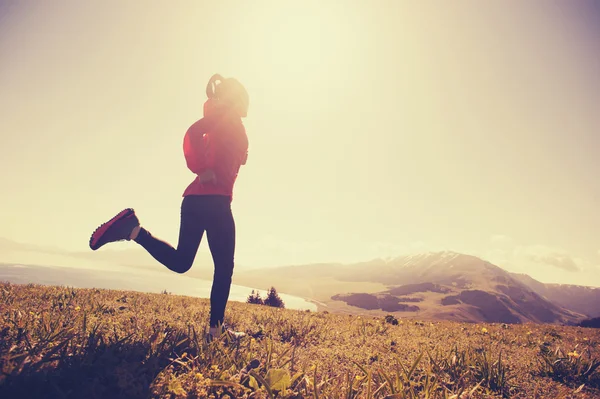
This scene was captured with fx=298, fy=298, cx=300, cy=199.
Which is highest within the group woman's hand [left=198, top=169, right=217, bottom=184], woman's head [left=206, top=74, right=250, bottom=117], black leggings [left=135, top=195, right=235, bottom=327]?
woman's head [left=206, top=74, right=250, bottom=117]

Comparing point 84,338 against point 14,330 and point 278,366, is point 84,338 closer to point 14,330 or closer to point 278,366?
point 14,330

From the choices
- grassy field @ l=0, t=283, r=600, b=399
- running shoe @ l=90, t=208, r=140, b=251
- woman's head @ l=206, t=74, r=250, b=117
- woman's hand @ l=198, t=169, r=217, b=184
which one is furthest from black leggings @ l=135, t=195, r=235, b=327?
woman's head @ l=206, t=74, r=250, b=117

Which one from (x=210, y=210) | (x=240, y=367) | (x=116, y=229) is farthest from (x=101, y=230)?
(x=240, y=367)

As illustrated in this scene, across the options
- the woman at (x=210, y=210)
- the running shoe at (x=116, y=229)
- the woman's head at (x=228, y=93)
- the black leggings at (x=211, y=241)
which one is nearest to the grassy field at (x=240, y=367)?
the black leggings at (x=211, y=241)

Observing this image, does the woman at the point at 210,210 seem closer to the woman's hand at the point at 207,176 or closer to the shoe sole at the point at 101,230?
the woman's hand at the point at 207,176

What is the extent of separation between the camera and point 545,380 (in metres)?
3.25

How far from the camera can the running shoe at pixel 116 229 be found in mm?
3406

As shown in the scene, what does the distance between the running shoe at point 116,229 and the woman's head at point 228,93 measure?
2.01 m

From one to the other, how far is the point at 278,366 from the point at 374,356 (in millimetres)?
1575

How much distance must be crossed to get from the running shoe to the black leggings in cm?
38

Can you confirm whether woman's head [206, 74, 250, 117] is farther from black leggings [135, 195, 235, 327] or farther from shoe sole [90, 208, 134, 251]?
shoe sole [90, 208, 134, 251]

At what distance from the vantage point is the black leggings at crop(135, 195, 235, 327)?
12.9ft

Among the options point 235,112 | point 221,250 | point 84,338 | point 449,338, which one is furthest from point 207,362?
point 449,338

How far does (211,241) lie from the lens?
4.06 metres
